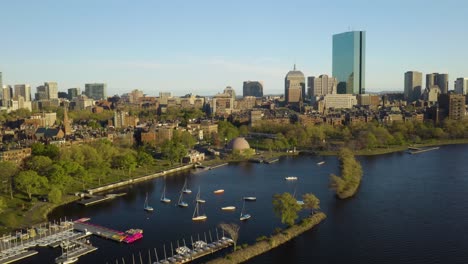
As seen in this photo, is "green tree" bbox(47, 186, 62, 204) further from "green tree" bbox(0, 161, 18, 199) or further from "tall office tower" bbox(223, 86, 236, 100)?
"tall office tower" bbox(223, 86, 236, 100)

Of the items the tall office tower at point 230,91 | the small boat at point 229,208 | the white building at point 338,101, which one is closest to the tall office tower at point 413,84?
the white building at point 338,101

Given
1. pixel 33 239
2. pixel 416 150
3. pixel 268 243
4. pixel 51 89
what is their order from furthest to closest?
pixel 51 89 → pixel 416 150 → pixel 33 239 → pixel 268 243

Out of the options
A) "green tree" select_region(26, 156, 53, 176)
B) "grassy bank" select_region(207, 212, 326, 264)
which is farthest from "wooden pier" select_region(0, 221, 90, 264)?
"green tree" select_region(26, 156, 53, 176)

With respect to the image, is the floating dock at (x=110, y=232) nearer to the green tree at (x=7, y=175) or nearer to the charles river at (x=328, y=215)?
the charles river at (x=328, y=215)

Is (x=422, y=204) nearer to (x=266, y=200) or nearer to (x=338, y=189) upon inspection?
(x=338, y=189)

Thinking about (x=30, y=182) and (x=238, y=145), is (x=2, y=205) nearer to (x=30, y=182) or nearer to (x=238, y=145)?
(x=30, y=182)

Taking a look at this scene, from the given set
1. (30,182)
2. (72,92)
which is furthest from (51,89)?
(30,182)

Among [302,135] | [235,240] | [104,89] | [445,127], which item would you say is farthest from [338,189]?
[104,89]
